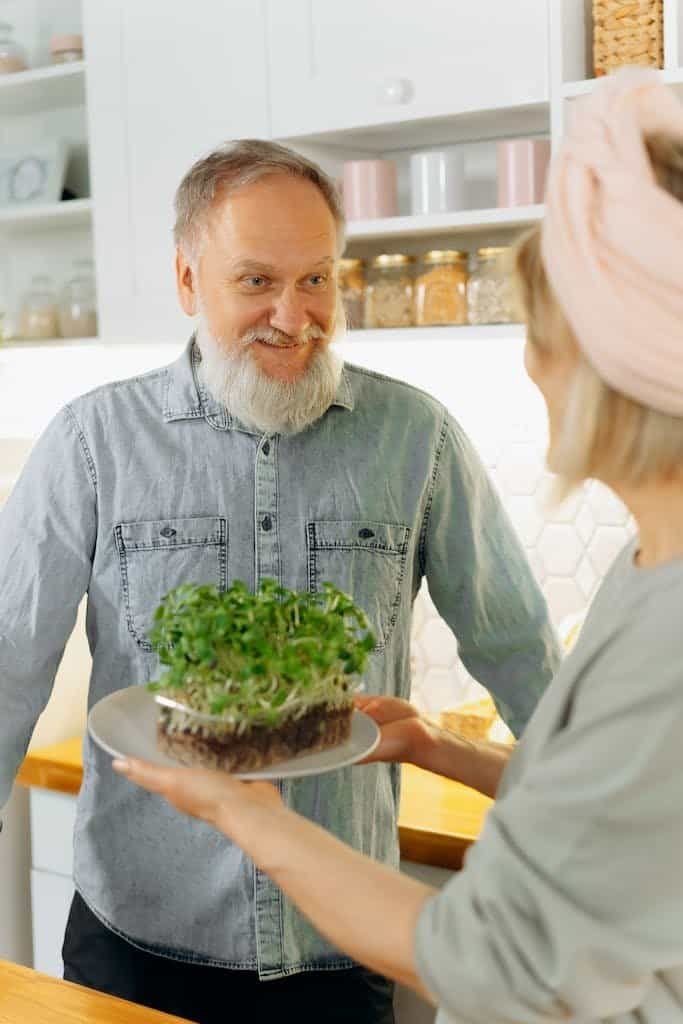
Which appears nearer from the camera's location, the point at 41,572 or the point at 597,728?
the point at 597,728

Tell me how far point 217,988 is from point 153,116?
4.99ft

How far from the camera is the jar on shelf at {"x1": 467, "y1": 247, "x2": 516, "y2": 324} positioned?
2174 millimetres

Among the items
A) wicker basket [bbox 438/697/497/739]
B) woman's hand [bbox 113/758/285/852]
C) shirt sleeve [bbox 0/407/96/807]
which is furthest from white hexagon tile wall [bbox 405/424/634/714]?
woman's hand [bbox 113/758/285/852]

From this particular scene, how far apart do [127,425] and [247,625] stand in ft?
1.93

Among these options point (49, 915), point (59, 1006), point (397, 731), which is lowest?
point (49, 915)

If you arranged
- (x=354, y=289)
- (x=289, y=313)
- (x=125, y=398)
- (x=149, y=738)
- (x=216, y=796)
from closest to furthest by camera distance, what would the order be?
(x=216, y=796), (x=149, y=738), (x=289, y=313), (x=125, y=398), (x=354, y=289)

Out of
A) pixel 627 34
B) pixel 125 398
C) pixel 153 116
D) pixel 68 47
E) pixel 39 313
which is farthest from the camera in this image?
pixel 39 313

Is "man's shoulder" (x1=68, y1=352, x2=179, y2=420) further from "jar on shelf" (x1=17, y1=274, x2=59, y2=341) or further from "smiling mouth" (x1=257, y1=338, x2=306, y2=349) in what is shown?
"jar on shelf" (x1=17, y1=274, x2=59, y2=341)

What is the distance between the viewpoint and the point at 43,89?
271 cm

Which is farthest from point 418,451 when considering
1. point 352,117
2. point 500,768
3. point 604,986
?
point 604,986

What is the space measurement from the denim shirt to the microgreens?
43 cm

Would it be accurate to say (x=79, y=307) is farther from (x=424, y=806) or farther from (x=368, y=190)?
(x=424, y=806)

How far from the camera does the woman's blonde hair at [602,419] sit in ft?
2.99

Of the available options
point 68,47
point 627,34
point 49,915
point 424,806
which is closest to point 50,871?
point 49,915
